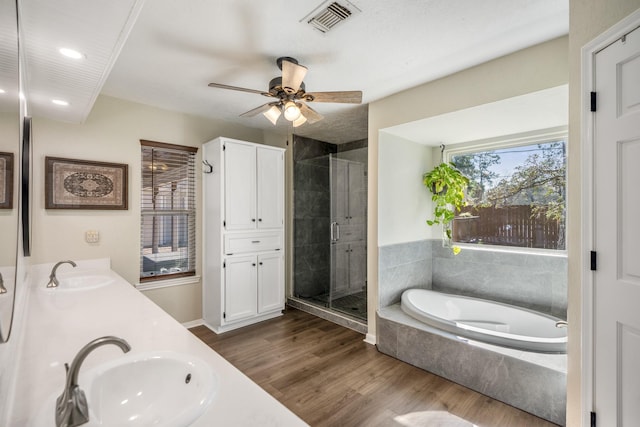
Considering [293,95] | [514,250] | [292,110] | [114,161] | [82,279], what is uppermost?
[293,95]

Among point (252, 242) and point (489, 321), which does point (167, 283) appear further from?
point (489, 321)

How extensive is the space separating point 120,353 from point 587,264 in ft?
6.73

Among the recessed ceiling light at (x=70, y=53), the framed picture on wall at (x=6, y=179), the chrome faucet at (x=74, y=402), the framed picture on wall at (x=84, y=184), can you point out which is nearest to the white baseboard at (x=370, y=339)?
the chrome faucet at (x=74, y=402)

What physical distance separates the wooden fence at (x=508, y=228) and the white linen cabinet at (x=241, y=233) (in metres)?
2.29

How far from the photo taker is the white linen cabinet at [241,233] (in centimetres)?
339

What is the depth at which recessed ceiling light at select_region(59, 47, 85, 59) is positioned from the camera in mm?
1571

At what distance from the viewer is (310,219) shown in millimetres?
4574

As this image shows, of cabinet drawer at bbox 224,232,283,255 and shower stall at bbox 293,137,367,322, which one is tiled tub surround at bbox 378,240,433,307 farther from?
cabinet drawer at bbox 224,232,283,255

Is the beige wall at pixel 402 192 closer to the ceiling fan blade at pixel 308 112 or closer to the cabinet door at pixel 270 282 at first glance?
the ceiling fan blade at pixel 308 112

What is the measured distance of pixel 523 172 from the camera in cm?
312

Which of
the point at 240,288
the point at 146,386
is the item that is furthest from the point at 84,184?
the point at 146,386

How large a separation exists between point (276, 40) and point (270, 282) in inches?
108

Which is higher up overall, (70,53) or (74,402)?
(70,53)

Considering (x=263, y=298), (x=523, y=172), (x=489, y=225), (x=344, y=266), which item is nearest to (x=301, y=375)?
(x=263, y=298)
